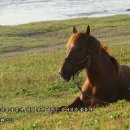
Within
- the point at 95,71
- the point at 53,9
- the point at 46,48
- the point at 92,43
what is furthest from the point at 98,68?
the point at 53,9

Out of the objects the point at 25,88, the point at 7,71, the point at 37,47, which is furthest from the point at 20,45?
the point at 25,88

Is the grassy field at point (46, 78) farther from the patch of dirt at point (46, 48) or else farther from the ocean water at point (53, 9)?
the ocean water at point (53, 9)

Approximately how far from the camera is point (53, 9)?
70062 millimetres

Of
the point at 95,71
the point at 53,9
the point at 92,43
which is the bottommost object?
the point at 53,9

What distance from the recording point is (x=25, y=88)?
18.7 m

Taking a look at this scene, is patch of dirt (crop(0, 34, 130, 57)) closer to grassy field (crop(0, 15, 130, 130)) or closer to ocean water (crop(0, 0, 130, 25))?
grassy field (crop(0, 15, 130, 130))

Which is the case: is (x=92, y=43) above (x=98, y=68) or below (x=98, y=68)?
above

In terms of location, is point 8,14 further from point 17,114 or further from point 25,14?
point 17,114

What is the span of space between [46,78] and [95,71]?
9.97m

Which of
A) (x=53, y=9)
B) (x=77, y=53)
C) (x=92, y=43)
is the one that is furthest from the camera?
(x=53, y=9)

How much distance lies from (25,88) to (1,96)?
127cm

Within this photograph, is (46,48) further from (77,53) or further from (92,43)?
(77,53)

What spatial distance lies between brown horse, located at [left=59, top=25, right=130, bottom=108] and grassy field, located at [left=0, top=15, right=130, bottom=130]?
64 centimetres

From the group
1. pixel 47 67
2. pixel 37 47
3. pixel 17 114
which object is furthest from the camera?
pixel 37 47
